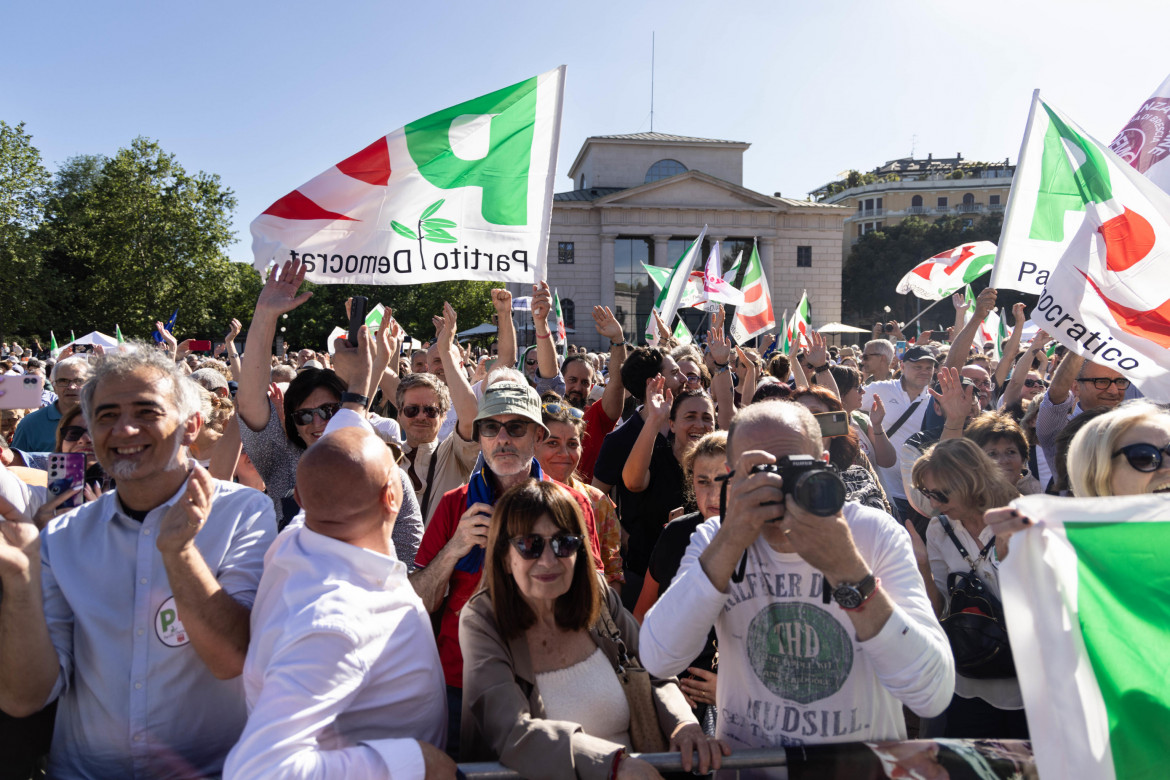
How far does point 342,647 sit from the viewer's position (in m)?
1.90

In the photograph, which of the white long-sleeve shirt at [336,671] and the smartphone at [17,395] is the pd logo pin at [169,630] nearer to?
the white long-sleeve shirt at [336,671]

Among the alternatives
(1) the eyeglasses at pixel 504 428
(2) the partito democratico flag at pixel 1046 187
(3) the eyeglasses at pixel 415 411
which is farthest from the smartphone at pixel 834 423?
(2) the partito democratico flag at pixel 1046 187

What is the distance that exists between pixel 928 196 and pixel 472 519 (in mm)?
95301

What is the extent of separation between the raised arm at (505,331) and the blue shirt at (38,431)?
10.6 ft

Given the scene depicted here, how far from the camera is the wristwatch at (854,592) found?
1.94 metres

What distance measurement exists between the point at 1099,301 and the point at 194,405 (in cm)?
422

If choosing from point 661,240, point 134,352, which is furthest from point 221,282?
point 134,352

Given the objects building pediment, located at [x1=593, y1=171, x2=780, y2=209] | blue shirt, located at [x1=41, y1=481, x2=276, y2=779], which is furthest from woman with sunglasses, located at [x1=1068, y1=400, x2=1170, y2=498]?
building pediment, located at [x1=593, y1=171, x2=780, y2=209]

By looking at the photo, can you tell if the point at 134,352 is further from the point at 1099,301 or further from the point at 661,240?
the point at 661,240

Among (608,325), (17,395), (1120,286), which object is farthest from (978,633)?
(17,395)

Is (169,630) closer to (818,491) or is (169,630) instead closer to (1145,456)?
(818,491)

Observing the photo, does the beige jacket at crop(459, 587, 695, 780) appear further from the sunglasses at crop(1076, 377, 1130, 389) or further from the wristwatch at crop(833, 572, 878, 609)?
the sunglasses at crop(1076, 377, 1130, 389)

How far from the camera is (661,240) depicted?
5003cm

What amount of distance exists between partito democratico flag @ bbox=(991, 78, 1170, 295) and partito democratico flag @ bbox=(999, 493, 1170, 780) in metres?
3.33
